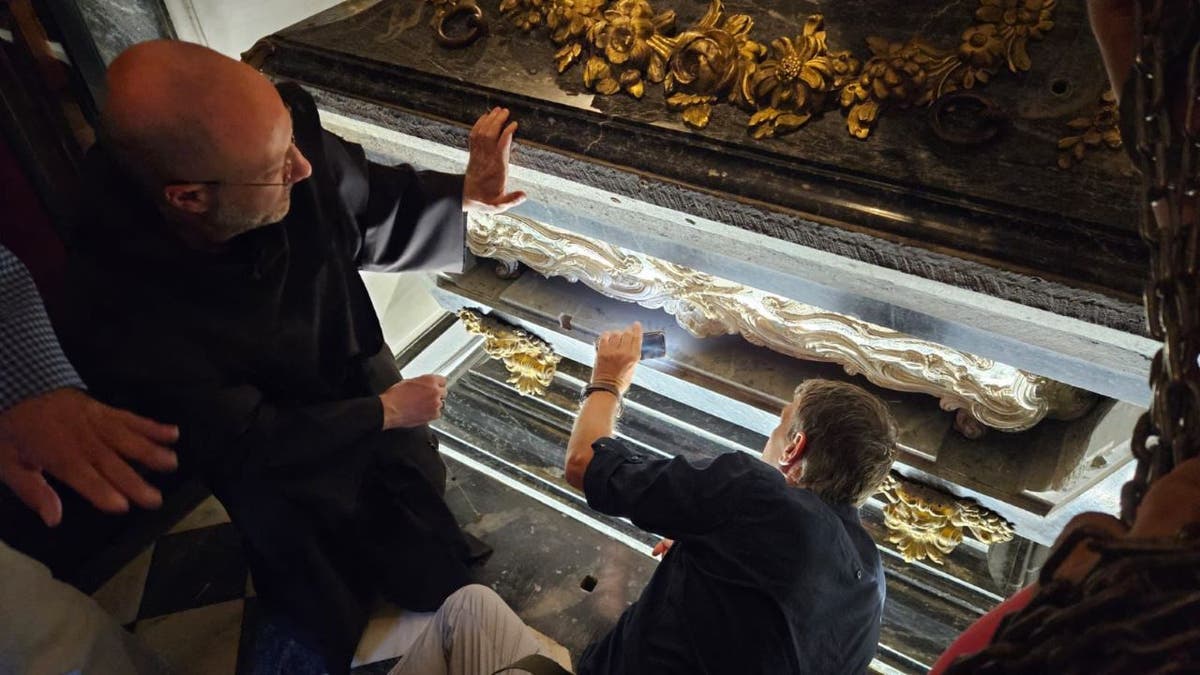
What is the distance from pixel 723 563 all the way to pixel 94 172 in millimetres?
1175

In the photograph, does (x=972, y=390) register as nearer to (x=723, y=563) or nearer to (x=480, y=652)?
(x=723, y=563)

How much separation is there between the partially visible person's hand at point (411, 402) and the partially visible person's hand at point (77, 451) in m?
0.46

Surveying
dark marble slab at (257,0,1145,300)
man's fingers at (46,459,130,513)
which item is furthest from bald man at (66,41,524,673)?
man's fingers at (46,459,130,513)

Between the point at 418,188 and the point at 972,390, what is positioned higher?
the point at 418,188

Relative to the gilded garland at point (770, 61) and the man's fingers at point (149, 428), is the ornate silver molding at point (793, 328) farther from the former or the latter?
the man's fingers at point (149, 428)

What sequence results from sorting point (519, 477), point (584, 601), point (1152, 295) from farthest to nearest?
point (519, 477) → point (584, 601) → point (1152, 295)

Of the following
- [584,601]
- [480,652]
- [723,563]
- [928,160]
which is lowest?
[584,601]

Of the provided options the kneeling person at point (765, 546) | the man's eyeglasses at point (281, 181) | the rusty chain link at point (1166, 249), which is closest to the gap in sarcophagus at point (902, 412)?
the kneeling person at point (765, 546)

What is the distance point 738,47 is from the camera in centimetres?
133

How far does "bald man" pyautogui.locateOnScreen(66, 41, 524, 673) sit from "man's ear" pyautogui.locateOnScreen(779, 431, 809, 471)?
0.71m

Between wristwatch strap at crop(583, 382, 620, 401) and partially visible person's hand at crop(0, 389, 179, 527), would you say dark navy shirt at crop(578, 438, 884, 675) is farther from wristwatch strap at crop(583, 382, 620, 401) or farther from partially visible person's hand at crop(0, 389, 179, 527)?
partially visible person's hand at crop(0, 389, 179, 527)

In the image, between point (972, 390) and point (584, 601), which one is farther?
point (584, 601)

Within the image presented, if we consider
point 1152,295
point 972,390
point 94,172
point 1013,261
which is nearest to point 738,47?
point 1013,261

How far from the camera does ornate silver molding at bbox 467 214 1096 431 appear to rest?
1.45 meters
